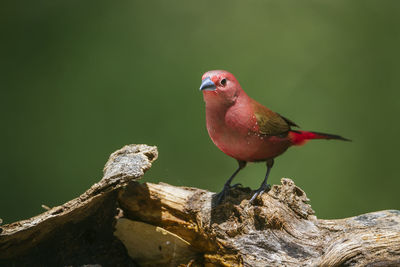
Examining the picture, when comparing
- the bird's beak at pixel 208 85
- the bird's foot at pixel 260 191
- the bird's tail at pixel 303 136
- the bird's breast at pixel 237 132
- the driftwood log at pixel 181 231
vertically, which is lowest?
the driftwood log at pixel 181 231

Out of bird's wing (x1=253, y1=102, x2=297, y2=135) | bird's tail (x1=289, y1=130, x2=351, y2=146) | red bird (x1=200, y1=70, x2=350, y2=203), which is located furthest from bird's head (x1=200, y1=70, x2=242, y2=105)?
bird's tail (x1=289, y1=130, x2=351, y2=146)

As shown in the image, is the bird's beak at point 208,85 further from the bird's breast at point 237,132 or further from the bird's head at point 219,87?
the bird's breast at point 237,132

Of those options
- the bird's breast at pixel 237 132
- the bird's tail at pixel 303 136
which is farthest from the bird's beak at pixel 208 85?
the bird's tail at pixel 303 136

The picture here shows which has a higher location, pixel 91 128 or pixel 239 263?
pixel 91 128

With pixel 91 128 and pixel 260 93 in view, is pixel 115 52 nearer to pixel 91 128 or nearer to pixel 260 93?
pixel 91 128

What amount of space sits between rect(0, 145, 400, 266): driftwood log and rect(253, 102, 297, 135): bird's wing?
29 cm

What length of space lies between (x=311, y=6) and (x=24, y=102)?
7.14 ft

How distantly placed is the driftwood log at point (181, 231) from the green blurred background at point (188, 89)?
88 cm

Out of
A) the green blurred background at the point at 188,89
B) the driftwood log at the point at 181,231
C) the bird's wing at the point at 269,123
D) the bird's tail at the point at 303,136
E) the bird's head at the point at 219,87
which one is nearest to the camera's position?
the driftwood log at the point at 181,231

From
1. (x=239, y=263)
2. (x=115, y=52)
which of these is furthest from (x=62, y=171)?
(x=239, y=263)

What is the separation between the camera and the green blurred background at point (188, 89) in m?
3.04

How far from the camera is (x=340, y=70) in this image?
123 inches

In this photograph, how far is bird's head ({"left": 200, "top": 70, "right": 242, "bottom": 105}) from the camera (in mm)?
2084

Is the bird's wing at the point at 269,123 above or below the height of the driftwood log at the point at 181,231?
above
